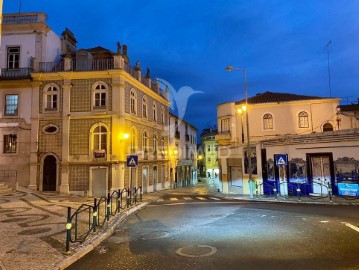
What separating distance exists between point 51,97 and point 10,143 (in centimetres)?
501

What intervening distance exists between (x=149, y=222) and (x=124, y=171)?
43.2ft

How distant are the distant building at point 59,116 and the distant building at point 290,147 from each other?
10107mm

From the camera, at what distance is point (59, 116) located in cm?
2506

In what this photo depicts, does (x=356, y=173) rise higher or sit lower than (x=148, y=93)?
lower

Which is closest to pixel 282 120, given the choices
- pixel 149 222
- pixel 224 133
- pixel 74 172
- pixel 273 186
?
pixel 224 133

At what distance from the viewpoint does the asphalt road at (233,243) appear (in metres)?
6.89

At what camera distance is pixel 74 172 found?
24562 mm

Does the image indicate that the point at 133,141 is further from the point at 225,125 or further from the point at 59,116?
the point at 225,125

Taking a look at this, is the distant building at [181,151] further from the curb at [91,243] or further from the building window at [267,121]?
the curb at [91,243]

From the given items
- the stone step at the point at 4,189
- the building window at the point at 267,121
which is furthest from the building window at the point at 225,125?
the stone step at the point at 4,189

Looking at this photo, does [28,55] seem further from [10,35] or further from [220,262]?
[220,262]

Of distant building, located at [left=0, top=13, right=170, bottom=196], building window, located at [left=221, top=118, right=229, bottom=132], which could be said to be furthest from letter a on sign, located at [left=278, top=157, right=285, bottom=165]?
building window, located at [left=221, top=118, right=229, bottom=132]

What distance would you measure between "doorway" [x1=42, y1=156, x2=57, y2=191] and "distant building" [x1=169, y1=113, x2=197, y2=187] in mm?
18379

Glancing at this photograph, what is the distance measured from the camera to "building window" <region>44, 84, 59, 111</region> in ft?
82.8
